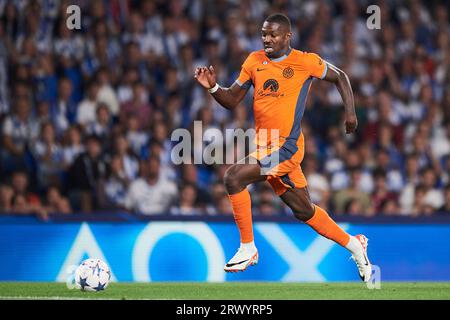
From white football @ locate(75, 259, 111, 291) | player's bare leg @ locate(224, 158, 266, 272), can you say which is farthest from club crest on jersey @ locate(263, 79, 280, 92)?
white football @ locate(75, 259, 111, 291)

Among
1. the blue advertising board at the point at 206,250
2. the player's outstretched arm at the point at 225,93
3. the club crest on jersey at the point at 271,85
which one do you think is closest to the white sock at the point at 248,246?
the player's outstretched arm at the point at 225,93

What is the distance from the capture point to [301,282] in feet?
36.4

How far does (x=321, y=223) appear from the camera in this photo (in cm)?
957

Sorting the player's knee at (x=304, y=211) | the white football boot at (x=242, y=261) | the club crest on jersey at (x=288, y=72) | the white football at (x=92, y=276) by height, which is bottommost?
the white football at (x=92, y=276)

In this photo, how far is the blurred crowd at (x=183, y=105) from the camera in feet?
43.0

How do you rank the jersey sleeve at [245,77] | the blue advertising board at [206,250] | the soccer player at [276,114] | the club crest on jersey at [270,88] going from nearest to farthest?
the soccer player at [276,114]
the club crest on jersey at [270,88]
the jersey sleeve at [245,77]
the blue advertising board at [206,250]

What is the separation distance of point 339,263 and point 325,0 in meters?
6.27

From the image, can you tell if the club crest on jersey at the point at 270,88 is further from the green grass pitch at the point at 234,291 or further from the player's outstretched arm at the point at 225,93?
the green grass pitch at the point at 234,291

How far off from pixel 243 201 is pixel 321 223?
0.74 metres

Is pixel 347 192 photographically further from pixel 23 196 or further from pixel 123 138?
pixel 23 196

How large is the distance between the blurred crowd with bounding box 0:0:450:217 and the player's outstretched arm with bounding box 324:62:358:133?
3.33m

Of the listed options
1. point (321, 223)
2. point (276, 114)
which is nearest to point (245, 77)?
point (276, 114)

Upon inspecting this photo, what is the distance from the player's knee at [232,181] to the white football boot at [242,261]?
0.54 metres
